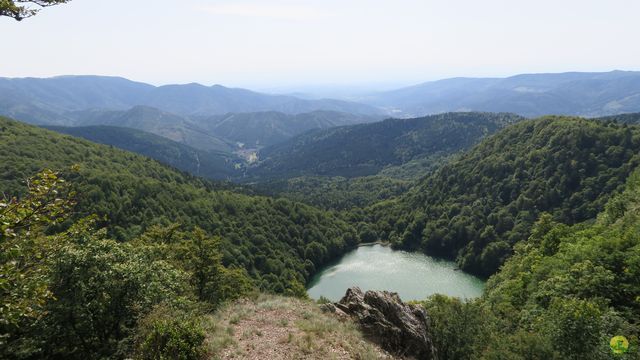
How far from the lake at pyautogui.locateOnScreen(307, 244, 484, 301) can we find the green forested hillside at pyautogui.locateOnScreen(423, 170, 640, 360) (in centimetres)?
6105

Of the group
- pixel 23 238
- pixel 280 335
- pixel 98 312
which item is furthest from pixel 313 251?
pixel 23 238

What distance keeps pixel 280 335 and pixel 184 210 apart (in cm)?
13021

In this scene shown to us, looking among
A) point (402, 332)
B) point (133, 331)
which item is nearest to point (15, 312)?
point (133, 331)

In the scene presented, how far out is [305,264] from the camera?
518 feet

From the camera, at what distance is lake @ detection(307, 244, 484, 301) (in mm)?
130625

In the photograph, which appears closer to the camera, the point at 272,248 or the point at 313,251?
the point at 272,248

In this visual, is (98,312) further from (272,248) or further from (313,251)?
(313,251)

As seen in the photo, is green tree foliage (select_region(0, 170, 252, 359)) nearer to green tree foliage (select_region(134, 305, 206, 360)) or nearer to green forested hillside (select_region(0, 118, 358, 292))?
green tree foliage (select_region(134, 305, 206, 360))

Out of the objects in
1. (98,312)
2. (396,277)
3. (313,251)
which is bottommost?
(313,251)

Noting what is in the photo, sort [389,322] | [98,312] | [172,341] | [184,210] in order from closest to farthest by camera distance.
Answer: [172,341] < [98,312] < [389,322] < [184,210]

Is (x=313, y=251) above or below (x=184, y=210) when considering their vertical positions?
below

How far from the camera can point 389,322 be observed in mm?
36281

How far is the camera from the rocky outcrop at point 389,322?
115 ft

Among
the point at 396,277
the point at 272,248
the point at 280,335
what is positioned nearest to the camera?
the point at 280,335
